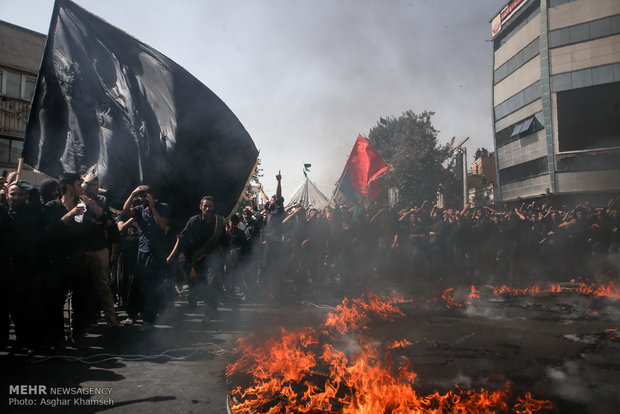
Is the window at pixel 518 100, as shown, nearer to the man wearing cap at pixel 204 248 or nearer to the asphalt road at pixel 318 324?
the asphalt road at pixel 318 324

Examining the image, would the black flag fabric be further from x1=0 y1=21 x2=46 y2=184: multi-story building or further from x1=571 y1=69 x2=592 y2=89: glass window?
x1=571 y1=69 x2=592 y2=89: glass window

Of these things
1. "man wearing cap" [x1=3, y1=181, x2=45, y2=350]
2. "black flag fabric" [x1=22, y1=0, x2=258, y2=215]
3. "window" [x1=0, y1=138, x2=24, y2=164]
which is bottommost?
"man wearing cap" [x1=3, y1=181, x2=45, y2=350]

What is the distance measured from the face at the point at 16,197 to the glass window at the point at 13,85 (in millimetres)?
A: 20513

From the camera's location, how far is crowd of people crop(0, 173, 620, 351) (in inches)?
184

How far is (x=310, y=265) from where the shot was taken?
10.5 metres

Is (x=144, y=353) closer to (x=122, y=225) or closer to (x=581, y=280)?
→ (x=122, y=225)

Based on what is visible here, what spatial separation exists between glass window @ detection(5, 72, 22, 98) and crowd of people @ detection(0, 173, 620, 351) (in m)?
17.5

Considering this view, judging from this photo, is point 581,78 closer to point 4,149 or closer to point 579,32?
point 579,32

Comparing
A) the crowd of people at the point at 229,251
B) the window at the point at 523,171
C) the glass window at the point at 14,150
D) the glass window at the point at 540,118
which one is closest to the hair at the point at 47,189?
the crowd of people at the point at 229,251

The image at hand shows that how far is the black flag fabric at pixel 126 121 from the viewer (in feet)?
18.6

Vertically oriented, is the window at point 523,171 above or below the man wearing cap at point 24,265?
above

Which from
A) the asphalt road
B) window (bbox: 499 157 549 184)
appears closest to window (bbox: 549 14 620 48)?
window (bbox: 499 157 549 184)

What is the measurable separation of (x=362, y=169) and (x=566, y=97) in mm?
16524

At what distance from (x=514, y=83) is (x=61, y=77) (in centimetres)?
2949
